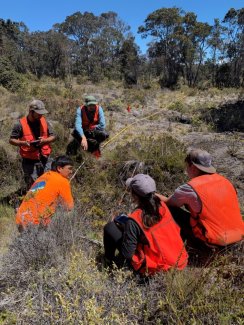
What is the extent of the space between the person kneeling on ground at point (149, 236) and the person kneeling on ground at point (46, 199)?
35.4 inches

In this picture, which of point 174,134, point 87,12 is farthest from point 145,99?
point 87,12

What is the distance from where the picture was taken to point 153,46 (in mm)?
33438

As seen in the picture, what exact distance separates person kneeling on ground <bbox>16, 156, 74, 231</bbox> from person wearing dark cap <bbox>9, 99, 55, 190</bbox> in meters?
1.27

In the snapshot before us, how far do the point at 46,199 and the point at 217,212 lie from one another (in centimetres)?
168

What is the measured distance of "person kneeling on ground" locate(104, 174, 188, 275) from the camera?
2.70m

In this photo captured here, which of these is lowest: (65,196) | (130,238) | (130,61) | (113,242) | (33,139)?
(113,242)

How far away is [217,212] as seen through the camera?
2900 millimetres

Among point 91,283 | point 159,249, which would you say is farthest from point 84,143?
point 91,283

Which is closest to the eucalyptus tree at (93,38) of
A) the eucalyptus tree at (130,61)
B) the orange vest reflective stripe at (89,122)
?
the eucalyptus tree at (130,61)

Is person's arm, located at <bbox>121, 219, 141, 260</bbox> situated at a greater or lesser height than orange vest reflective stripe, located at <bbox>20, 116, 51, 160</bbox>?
lesser

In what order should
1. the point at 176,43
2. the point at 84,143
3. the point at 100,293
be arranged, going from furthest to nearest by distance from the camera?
the point at 176,43
the point at 84,143
the point at 100,293

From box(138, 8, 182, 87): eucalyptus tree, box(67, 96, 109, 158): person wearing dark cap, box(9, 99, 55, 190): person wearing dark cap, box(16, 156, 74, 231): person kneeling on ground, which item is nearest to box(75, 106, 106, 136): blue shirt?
box(67, 96, 109, 158): person wearing dark cap

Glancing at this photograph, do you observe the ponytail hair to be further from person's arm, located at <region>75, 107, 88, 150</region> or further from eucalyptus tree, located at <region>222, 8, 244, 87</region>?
eucalyptus tree, located at <region>222, 8, 244, 87</region>

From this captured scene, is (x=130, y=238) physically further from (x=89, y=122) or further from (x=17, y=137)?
(x=89, y=122)
